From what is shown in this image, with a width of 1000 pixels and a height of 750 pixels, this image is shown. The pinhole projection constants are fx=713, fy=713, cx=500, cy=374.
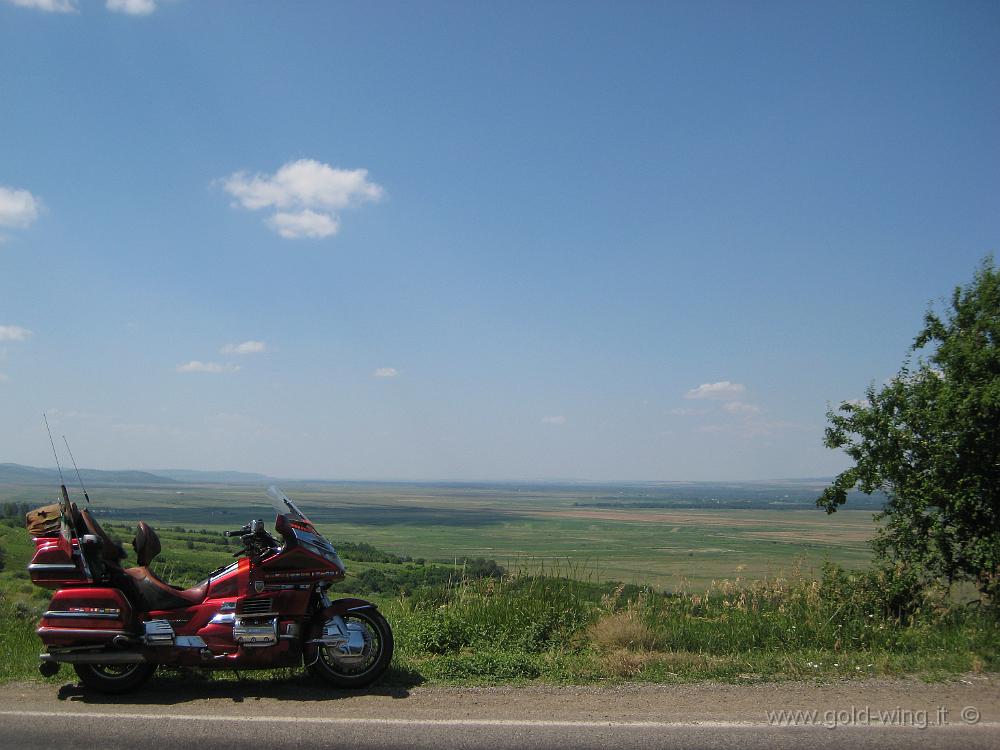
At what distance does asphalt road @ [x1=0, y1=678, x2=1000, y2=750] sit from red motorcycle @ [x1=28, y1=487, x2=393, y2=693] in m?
0.29

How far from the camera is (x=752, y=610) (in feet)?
28.8

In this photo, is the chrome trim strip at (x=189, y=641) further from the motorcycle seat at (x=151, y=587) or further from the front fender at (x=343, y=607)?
the front fender at (x=343, y=607)

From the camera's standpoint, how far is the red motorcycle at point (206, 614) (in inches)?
254

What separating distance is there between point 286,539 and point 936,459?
891 centimetres

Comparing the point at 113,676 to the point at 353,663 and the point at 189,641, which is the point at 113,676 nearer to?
the point at 189,641

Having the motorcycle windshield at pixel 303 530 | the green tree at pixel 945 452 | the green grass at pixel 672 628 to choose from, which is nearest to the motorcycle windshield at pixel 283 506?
the motorcycle windshield at pixel 303 530

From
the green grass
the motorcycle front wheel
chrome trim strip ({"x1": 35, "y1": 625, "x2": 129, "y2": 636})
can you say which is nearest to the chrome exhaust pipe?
chrome trim strip ({"x1": 35, "y1": 625, "x2": 129, "y2": 636})

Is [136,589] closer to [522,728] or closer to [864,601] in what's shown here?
[522,728]

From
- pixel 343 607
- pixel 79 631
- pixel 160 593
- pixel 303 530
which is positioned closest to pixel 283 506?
pixel 303 530

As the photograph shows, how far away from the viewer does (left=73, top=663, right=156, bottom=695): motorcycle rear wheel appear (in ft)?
21.1

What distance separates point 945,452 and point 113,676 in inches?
414

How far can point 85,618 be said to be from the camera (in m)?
6.47

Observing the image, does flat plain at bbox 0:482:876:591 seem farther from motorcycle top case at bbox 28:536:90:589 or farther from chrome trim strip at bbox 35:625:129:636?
chrome trim strip at bbox 35:625:129:636

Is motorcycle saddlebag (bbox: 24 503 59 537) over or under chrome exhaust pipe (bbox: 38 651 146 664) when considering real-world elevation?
over
